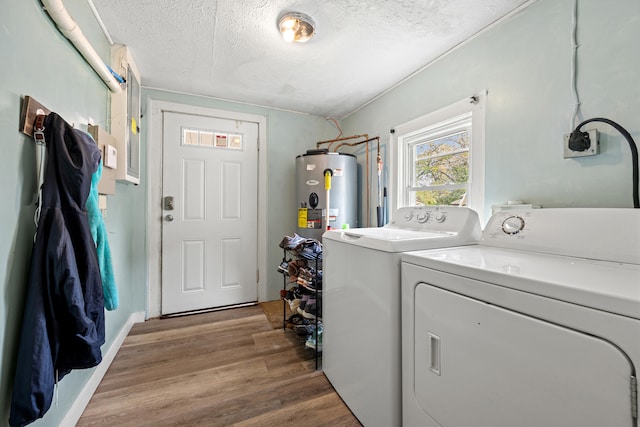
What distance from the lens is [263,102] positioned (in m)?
2.83

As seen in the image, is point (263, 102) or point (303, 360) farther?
point (263, 102)

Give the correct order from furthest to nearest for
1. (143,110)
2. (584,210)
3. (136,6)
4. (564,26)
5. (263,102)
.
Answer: (263,102), (143,110), (136,6), (564,26), (584,210)

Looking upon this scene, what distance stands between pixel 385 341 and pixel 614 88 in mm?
1470

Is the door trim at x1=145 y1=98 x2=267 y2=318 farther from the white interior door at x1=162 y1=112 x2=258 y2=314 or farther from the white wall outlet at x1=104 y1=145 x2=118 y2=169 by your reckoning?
the white wall outlet at x1=104 y1=145 x2=118 y2=169

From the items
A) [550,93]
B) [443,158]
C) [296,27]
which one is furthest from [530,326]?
[296,27]

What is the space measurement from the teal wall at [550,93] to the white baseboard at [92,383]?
2.50 metres

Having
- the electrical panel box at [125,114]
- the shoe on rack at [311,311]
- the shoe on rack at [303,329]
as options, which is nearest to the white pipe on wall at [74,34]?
the electrical panel box at [125,114]

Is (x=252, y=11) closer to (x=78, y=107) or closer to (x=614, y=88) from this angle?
(x=78, y=107)

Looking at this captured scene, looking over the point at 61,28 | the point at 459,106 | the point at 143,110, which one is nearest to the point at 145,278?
the point at 143,110

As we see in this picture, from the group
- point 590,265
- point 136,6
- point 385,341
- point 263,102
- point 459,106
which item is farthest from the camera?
point 263,102

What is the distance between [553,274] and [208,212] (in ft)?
8.90

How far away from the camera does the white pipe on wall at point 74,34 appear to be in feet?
3.38

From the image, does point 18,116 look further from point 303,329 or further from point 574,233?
point 303,329

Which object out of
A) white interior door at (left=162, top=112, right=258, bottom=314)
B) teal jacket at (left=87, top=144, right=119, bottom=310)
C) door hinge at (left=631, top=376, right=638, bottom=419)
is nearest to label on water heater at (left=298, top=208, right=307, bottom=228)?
white interior door at (left=162, top=112, right=258, bottom=314)
